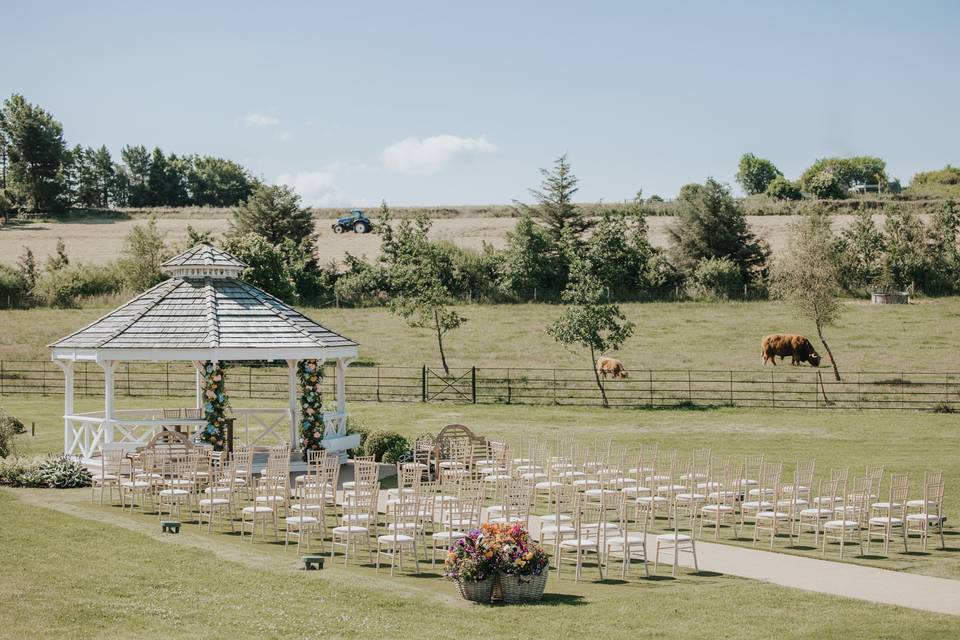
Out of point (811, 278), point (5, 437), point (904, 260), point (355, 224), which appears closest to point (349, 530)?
point (5, 437)

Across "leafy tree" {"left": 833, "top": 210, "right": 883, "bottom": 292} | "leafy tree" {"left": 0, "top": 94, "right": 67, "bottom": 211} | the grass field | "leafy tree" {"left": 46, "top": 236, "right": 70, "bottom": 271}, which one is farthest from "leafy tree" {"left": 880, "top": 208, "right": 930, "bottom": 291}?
"leafy tree" {"left": 0, "top": 94, "right": 67, "bottom": 211}

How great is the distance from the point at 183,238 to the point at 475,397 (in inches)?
1910

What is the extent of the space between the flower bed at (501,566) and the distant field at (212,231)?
197 feet

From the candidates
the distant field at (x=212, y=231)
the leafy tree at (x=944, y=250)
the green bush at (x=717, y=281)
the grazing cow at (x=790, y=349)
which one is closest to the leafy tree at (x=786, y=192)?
the distant field at (x=212, y=231)

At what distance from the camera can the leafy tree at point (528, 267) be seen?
218ft

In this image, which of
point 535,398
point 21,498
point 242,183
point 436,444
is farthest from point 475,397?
point 242,183

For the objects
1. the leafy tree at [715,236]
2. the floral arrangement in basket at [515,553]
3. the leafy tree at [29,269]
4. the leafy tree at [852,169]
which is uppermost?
the leafy tree at [852,169]

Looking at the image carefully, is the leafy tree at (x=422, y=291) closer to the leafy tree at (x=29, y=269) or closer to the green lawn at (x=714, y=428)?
the green lawn at (x=714, y=428)

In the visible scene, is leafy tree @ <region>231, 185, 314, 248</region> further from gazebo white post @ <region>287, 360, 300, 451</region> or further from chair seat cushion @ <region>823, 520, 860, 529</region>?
chair seat cushion @ <region>823, 520, 860, 529</region>

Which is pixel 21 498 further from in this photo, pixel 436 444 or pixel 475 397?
pixel 475 397

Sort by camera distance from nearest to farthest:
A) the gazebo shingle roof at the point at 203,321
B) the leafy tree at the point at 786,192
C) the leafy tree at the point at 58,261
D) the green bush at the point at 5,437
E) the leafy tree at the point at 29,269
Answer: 1. the gazebo shingle roof at the point at 203,321
2. the green bush at the point at 5,437
3. the leafy tree at the point at 29,269
4. the leafy tree at the point at 58,261
5. the leafy tree at the point at 786,192

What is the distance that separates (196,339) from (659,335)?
31360 millimetres

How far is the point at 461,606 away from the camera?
46.9 feet

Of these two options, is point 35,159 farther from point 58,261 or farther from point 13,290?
point 13,290
